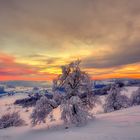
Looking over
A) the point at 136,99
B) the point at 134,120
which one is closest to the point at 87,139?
the point at 134,120

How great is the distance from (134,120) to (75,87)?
10.2m

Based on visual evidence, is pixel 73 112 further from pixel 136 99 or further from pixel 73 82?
pixel 136 99

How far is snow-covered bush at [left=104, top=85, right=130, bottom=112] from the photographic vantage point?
209 ft

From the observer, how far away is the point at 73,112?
115 ft

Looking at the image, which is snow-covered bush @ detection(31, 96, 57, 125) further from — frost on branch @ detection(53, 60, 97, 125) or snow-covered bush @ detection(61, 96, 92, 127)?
snow-covered bush @ detection(61, 96, 92, 127)

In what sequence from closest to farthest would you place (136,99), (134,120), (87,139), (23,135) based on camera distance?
(87,139)
(134,120)
(23,135)
(136,99)

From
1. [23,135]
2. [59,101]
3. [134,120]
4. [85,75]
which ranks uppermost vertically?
[85,75]

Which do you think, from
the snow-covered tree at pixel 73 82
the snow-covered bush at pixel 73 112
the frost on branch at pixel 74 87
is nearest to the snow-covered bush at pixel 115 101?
the frost on branch at pixel 74 87

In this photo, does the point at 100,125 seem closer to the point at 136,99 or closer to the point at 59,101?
the point at 59,101

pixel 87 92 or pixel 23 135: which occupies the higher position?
pixel 87 92

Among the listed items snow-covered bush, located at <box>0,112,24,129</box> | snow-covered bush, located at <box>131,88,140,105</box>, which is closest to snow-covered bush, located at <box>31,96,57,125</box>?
snow-covered bush, located at <box>0,112,24,129</box>

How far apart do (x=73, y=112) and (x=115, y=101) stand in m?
31.7

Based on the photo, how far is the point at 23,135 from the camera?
111 ft

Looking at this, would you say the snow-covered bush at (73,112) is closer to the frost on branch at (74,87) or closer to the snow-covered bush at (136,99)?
the frost on branch at (74,87)
